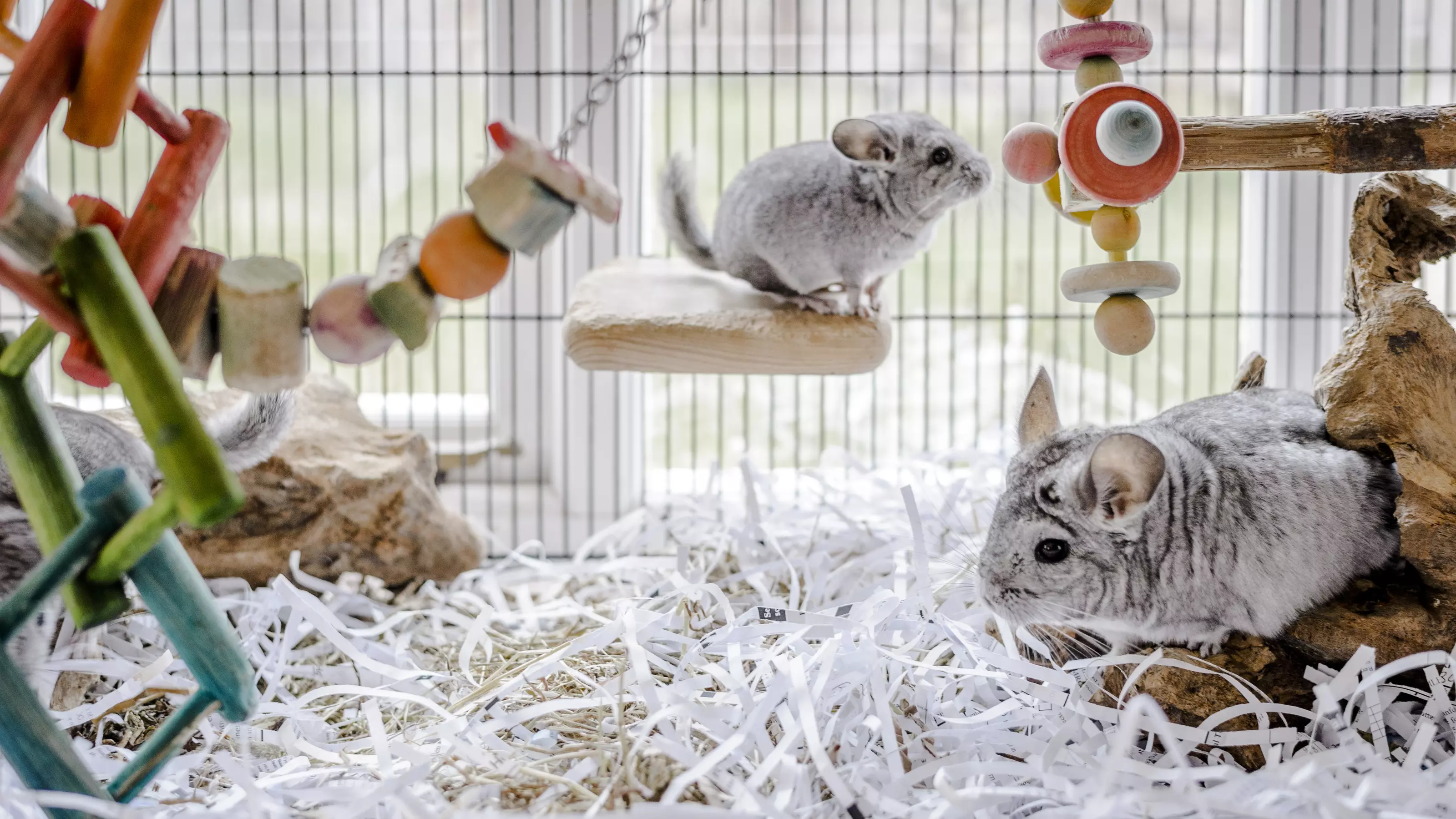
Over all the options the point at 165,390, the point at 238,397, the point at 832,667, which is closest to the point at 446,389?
the point at 238,397

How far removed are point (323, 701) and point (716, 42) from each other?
69.7 inches

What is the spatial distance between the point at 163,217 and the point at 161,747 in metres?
0.53

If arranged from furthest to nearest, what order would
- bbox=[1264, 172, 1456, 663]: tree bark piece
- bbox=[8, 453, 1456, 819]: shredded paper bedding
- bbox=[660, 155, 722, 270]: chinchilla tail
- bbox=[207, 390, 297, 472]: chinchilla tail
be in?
bbox=[660, 155, 722, 270]: chinchilla tail < bbox=[207, 390, 297, 472]: chinchilla tail < bbox=[1264, 172, 1456, 663]: tree bark piece < bbox=[8, 453, 1456, 819]: shredded paper bedding

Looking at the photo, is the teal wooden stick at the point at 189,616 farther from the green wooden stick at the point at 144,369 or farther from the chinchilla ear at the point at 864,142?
the chinchilla ear at the point at 864,142

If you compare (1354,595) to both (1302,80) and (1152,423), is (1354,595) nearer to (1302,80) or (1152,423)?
(1152,423)

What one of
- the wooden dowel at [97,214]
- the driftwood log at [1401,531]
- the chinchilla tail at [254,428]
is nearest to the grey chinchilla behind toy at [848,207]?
the driftwood log at [1401,531]

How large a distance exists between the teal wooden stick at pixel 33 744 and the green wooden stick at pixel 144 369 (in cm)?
26

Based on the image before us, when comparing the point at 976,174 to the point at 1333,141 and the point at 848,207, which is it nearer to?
the point at 848,207

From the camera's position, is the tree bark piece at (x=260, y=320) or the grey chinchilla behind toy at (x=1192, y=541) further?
the grey chinchilla behind toy at (x=1192, y=541)

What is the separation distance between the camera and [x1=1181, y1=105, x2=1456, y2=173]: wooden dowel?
4.68ft

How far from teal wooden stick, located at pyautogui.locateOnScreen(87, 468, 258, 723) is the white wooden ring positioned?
104 centimetres

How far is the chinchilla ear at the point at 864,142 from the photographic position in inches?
73.5

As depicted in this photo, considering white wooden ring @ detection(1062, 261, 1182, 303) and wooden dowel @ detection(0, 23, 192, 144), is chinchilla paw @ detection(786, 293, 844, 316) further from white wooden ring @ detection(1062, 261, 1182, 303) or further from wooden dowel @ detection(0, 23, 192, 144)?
wooden dowel @ detection(0, 23, 192, 144)

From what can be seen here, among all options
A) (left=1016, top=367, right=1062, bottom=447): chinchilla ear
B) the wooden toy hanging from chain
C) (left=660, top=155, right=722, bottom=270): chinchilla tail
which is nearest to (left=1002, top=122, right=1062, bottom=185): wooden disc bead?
the wooden toy hanging from chain
